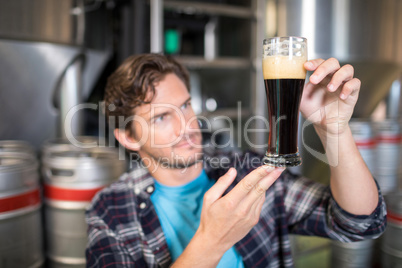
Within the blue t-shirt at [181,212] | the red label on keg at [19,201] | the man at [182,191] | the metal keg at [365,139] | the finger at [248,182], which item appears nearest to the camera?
the finger at [248,182]

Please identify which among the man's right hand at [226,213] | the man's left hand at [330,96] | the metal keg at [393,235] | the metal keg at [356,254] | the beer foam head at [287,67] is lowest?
the metal keg at [356,254]

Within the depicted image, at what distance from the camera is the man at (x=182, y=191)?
885 millimetres

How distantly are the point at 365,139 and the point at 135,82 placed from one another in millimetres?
1012

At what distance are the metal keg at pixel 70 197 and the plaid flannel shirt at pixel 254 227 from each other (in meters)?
0.20

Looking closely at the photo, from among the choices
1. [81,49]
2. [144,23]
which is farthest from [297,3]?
[81,49]

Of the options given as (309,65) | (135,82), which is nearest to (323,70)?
(309,65)

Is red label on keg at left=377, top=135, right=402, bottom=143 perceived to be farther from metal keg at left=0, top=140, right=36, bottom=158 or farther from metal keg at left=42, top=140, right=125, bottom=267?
metal keg at left=0, top=140, right=36, bottom=158

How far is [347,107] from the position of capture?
799 mm

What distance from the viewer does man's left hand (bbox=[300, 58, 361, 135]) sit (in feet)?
2.38

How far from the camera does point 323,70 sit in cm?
72

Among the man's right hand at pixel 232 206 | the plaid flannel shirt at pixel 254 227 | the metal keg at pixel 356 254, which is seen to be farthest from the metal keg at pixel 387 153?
the man's right hand at pixel 232 206

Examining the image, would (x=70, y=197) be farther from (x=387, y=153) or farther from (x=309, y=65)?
(x=387, y=153)

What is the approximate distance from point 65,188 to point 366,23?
189 cm

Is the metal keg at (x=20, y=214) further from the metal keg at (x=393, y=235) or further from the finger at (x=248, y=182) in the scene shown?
the metal keg at (x=393, y=235)
